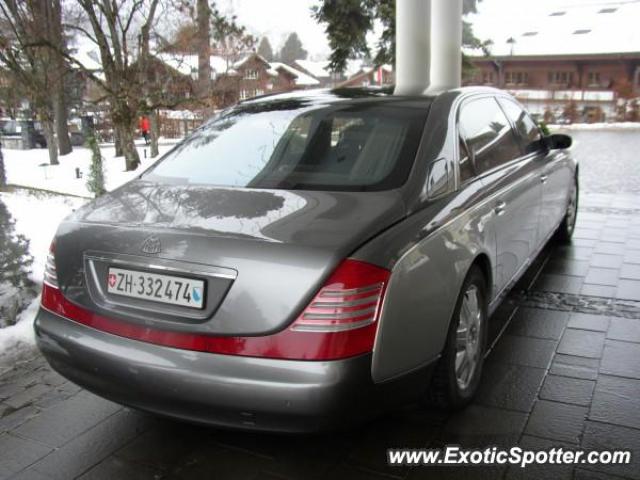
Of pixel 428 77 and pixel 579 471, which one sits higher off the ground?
pixel 428 77

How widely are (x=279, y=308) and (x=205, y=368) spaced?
344 millimetres

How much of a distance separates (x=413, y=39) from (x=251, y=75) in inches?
512

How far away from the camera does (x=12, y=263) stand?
14.4ft

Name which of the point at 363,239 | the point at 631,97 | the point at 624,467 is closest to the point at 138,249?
the point at 363,239

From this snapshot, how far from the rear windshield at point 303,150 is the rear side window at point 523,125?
1.48 meters

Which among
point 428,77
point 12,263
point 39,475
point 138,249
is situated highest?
point 428,77

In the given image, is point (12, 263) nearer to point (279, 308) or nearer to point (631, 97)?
point (279, 308)

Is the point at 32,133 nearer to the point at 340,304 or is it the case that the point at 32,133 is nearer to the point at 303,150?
the point at 303,150

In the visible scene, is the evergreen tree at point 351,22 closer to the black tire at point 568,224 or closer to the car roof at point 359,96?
the black tire at point 568,224

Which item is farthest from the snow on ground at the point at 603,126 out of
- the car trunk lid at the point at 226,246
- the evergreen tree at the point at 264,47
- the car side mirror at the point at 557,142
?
the car trunk lid at the point at 226,246

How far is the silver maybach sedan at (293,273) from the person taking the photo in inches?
81.3

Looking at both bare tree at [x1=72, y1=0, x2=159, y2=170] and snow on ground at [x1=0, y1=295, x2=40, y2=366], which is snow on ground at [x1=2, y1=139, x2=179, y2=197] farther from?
snow on ground at [x1=0, y1=295, x2=40, y2=366]

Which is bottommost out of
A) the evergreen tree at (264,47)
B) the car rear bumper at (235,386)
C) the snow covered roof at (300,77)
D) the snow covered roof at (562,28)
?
the car rear bumper at (235,386)

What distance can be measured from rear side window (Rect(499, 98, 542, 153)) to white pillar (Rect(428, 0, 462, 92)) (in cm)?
307
